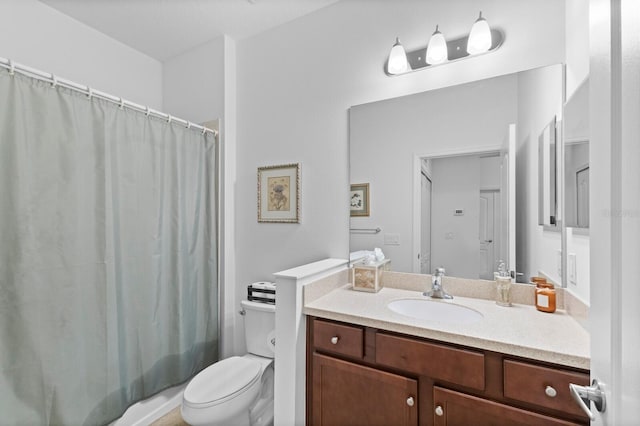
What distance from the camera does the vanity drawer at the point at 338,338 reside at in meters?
1.27

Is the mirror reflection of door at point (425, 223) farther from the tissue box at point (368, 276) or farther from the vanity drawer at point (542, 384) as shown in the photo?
the vanity drawer at point (542, 384)

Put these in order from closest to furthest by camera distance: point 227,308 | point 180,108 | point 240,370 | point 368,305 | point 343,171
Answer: point 368,305 → point 240,370 → point 343,171 → point 227,308 → point 180,108

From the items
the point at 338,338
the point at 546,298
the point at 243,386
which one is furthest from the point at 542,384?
the point at 243,386

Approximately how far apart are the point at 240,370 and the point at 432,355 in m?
1.12

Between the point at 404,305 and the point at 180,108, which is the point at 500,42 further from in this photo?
the point at 180,108

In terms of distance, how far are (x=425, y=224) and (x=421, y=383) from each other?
0.82 meters

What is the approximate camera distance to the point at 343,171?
1.89 metres

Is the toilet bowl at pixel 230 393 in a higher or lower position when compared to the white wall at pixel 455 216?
lower

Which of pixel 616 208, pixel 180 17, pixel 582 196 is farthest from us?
pixel 180 17

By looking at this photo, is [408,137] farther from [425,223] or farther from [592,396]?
[592,396]

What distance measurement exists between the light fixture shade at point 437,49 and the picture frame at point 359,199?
2.48 ft

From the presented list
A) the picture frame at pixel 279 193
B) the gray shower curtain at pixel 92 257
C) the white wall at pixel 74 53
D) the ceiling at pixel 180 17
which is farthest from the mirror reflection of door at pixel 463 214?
the white wall at pixel 74 53

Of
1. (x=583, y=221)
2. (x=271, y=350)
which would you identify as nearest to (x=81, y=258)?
(x=271, y=350)

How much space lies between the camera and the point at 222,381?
5.28 ft
